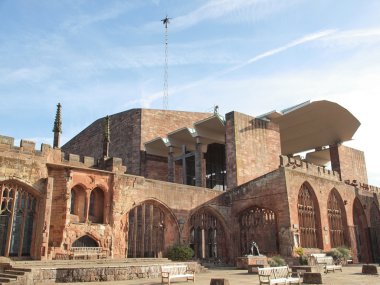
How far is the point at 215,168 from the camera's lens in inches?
1490

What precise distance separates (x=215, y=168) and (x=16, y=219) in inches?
913

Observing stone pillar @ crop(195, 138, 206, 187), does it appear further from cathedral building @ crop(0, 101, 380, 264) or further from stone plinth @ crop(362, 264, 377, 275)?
stone plinth @ crop(362, 264, 377, 275)

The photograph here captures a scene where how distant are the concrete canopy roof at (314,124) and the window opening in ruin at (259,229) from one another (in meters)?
9.57

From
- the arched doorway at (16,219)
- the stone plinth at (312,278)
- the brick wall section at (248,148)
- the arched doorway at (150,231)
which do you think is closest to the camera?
the stone plinth at (312,278)

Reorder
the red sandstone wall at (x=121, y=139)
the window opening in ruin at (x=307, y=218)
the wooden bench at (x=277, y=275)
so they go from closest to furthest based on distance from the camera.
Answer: the wooden bench at (x=277, y=275) < the window opening in ruin at (x=307, y=218) < the red sandstone wall at (x=121, y=139)

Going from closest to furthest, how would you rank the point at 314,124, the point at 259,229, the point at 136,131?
the point at 259,229, the point at 314,124, the point at 136,131

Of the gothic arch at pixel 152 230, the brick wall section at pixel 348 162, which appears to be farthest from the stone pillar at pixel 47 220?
the brick wall section at pixel 348 162

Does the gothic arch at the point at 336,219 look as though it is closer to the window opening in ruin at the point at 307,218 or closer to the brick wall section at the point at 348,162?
the window opening in ruin at the point at 307,218

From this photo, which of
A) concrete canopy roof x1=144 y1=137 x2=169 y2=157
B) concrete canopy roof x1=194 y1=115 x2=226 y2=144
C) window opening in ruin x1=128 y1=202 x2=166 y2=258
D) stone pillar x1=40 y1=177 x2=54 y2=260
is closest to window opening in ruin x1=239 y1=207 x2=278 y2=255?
window opening in ruin x1=128 y1=202 x2=166 y2=258

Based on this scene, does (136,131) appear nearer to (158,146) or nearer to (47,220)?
(158,146)

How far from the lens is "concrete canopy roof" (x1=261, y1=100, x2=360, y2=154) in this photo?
30.5 metres

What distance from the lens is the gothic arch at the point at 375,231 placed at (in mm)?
30022

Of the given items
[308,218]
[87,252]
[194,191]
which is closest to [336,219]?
[308,218]

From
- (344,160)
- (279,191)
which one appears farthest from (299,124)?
(279,191)
